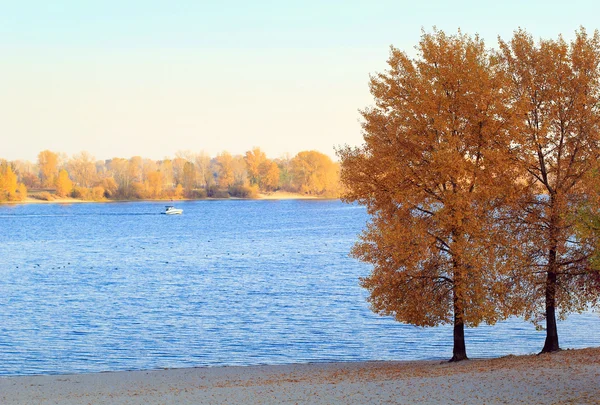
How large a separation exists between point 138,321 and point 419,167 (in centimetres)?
2215

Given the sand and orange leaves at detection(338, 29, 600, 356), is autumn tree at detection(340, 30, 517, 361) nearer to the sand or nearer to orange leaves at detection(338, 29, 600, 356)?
orange leaves at detection(338, 29, 600, 356)

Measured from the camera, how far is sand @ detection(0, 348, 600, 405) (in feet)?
64.5

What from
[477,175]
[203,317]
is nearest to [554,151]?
[477,175]

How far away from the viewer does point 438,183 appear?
27.0 meters

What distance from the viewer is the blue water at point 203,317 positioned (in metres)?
33.8

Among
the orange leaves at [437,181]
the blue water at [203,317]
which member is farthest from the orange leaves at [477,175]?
the blue water at [203,317]

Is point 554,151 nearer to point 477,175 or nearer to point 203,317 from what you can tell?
point 477,175

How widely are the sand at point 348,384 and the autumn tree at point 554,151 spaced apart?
8.65ft

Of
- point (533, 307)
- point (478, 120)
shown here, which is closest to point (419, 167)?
point (478, 120)

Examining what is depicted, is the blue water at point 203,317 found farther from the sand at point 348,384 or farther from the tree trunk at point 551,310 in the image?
the tree trunk at point 551,310

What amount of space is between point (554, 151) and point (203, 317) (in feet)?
78.5

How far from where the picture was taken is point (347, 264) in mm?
71188

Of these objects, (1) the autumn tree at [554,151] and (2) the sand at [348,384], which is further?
(1) the autumn tree at [554,151]

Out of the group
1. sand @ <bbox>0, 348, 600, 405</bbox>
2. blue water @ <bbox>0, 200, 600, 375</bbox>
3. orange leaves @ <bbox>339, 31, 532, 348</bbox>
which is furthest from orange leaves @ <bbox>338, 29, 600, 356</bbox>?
blue water @ <bbox>0, 200, 600, 375</bbox>
